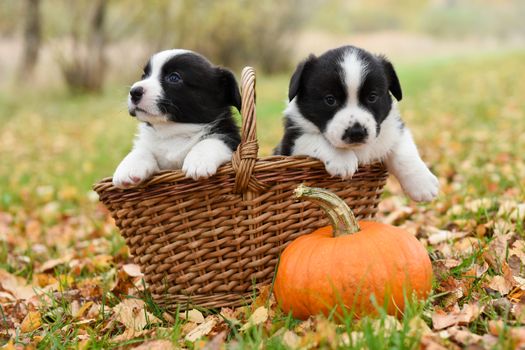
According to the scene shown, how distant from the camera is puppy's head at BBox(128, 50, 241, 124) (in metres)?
2.79

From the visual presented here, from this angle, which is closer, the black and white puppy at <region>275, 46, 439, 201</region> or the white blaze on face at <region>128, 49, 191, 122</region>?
the black and white puppy at <region>275, 46, 439, 201</region>

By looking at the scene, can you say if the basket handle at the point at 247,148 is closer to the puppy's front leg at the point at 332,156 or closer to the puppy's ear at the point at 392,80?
the puppy's front leg at the point at 332,156

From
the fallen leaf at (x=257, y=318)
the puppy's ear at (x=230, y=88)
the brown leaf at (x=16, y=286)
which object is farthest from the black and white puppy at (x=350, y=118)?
the brown leaf at (x=16, y=286)

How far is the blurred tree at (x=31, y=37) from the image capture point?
1727 centimetres

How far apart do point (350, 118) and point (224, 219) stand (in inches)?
27.4

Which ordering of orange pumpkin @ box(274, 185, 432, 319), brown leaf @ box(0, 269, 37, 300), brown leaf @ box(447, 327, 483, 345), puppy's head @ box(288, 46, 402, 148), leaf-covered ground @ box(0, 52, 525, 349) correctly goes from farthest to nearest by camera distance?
1. brown leaf @ box(0, 269, 37, 300)
2. puppy's head @ box(288, 46, 402, 148)
3. orange pumpkin @ box(274, 185, 432, 319)
4. leaf-covered ground @ box(0, 52, 525, 349)
5. brown leaf @ box(447, 327, 483, 345)

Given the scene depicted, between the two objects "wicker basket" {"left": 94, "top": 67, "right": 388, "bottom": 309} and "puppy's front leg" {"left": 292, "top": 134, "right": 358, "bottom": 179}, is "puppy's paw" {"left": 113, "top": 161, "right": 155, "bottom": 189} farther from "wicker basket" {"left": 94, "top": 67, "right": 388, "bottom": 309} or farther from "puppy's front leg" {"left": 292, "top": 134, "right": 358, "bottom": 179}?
"puppy's front leg" {"left": 292, "top": 134, "right": 358, "bottom": 179}

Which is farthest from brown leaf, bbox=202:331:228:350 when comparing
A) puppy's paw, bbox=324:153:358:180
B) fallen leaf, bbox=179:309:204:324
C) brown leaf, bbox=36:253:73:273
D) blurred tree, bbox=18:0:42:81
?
A: blurred tree, bbox=18:0:42:81

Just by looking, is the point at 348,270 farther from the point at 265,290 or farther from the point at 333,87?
the point at 333,87

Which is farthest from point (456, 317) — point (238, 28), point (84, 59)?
point (238, 28)

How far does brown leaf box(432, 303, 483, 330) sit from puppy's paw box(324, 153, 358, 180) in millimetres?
679

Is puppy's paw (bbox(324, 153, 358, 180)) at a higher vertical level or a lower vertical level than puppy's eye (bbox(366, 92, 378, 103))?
lower

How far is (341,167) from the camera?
2.57m

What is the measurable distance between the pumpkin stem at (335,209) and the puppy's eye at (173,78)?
85 centimetres
